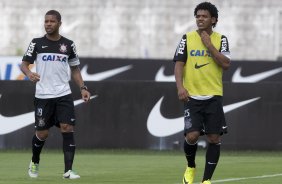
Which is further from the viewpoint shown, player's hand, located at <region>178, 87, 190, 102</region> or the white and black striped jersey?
the white and black striped jersey

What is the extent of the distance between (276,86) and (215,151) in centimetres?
803

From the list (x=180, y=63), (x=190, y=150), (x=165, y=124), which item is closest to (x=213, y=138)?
(x=190, y=150)

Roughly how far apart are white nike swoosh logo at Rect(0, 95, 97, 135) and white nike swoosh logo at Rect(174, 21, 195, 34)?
27.7m

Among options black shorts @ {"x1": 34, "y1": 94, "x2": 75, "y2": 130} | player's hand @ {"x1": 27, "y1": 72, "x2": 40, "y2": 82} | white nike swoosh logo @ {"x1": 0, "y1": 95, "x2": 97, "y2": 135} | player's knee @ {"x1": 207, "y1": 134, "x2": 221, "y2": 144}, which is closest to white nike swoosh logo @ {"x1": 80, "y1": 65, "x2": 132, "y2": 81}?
white nike swoosh logo @ {"x1": 0, "y1": 95, "x2": 97, "y2": 135}

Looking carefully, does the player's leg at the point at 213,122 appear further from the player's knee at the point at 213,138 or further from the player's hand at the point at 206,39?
Result: the player's hand at the point at 206,39

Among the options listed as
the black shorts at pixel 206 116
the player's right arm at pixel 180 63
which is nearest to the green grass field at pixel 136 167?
the black shorts at pixel 206 116

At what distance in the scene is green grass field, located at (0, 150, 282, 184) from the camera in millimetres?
12258

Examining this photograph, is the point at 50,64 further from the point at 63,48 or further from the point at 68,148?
the point at 68,148

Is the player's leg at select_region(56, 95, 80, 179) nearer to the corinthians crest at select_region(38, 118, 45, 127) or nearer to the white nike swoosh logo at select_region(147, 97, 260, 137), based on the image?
the corinthians crest at select_region(38, 118, 45, 127)

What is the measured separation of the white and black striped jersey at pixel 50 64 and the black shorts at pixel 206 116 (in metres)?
2.16

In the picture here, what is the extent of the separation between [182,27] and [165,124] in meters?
27.9

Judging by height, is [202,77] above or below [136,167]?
above

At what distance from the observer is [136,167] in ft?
48.1

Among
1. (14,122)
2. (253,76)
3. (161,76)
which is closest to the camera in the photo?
(14,122)
